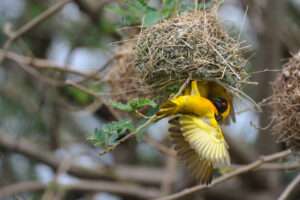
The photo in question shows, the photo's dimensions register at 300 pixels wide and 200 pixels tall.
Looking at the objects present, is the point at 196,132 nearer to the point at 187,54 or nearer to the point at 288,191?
the point at 187,54

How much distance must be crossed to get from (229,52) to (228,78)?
9 cm

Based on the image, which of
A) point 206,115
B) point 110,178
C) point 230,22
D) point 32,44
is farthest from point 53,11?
point 32,44

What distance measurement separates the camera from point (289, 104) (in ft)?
8.13

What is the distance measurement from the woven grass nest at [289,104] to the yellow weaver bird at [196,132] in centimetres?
24

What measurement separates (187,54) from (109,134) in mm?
357

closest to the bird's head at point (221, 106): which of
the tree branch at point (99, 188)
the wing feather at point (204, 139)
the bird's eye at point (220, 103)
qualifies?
the bird's eye at point (220, 103)

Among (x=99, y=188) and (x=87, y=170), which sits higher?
(x=87, y=170)

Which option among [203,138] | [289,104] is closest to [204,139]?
[203,138]

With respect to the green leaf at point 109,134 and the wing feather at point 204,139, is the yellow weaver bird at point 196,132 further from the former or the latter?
the green leaf at point 109,134

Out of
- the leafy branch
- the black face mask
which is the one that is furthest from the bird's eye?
the leafy branch

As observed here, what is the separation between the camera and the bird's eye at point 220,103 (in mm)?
2482

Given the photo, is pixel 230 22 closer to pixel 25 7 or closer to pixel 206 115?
pixel 206 115

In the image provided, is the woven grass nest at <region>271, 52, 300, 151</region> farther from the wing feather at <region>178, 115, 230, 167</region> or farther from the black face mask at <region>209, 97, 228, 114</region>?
the wing feather at <region>178, 115, 230, 167</region>

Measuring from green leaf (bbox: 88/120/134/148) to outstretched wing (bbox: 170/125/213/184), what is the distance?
0.18 metres
